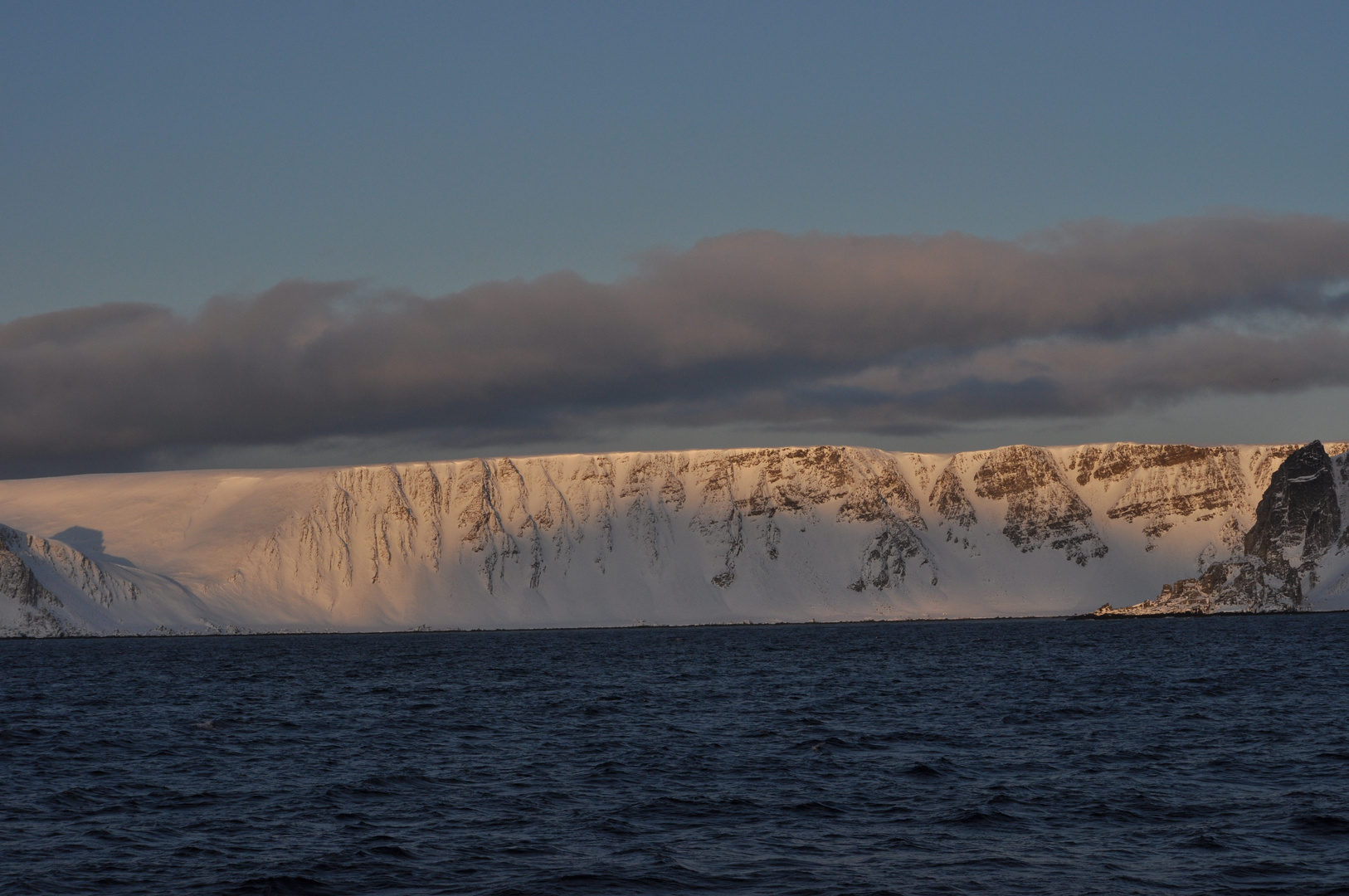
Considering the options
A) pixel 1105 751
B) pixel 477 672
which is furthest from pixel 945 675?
pixel 1105 751

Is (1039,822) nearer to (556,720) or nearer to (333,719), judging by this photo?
(556,720)

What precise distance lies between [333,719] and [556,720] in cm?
1112

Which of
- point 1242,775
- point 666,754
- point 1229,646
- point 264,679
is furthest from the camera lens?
point 1229,646

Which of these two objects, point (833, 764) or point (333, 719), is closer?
point (833, 764)

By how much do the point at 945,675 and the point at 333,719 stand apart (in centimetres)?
4571

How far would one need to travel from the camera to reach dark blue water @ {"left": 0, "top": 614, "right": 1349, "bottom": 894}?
3228 centimetres

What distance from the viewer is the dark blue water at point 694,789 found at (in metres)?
32.3

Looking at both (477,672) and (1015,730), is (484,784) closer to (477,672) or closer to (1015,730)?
(1015,730)

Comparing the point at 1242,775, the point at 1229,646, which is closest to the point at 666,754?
the point at 1242,775

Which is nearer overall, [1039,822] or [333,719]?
[1039,822]

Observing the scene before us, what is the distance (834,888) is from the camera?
3044cm

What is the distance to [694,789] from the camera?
43812mm

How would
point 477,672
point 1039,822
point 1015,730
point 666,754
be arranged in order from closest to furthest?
point 1039,822
point 666,754
point 1015,730
point 477,672

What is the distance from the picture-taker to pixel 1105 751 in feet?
165
